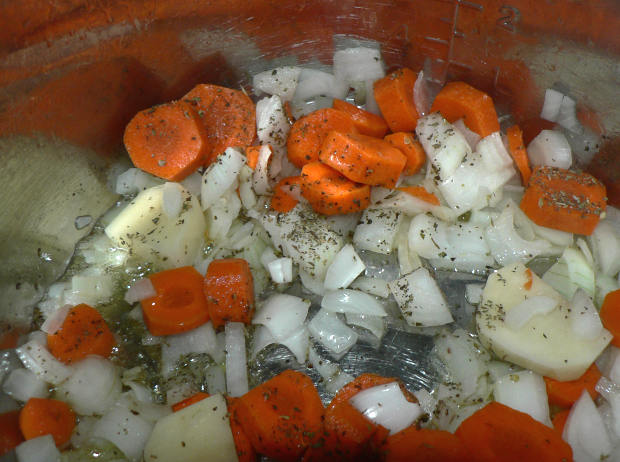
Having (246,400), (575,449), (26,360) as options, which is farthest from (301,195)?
(575,449)

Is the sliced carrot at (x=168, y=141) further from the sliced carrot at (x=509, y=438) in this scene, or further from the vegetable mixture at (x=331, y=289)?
the sliced carrot at (x=509, y=438)

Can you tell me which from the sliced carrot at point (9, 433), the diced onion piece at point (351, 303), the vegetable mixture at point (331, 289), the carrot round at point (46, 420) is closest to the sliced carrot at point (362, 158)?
the vegetable mixture at point (331, 289)

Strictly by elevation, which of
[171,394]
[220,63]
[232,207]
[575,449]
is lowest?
[575,449]

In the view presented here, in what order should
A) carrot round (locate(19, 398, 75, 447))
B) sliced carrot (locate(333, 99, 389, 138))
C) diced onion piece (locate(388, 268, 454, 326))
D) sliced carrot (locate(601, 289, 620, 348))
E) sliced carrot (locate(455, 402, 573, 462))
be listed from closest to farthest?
1. sliced carrot (locate(455, 402, 573, 462))
2. carrot round (locate(19, 398, 75, 447))
3. sliced carrot (locate(601, 289, 620, 348))
4. diced onion piece (locate(388, 268, 454, 326))
5. sliced carrot (locate(333, 99, 389, 138))

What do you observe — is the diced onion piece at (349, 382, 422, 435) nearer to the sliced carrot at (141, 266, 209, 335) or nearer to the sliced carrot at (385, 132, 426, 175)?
the sliced carrot at (141, 266, 209, 335)

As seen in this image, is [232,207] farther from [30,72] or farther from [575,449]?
[575,449]

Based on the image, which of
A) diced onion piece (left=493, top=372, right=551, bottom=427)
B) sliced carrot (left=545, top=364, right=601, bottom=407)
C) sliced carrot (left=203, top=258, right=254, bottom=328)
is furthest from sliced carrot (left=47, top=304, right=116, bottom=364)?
sliced carrot (left=545, top=364, right=601, bottom=407)

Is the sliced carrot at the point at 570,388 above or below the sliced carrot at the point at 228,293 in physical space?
below
